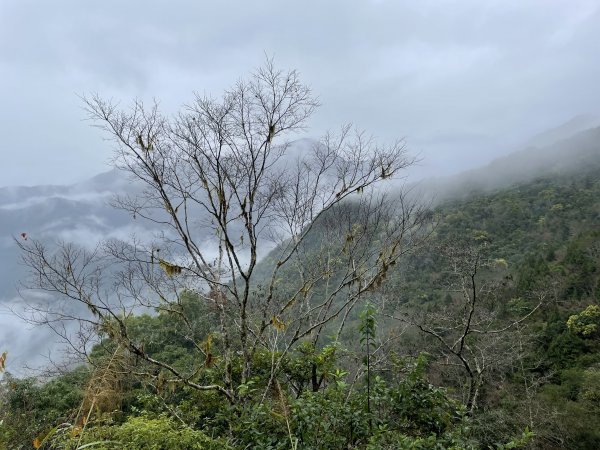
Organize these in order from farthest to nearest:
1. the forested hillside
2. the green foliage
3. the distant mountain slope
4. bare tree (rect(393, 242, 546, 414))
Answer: the distant mountain slope, the green foliage, bare tree (rect(393, 242, 546, 414)), the forested hillside

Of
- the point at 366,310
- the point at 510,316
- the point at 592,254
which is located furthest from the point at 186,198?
the point at 592,254

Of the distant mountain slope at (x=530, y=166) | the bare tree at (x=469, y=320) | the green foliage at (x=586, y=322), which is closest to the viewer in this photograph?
the bare tree at (x=469, y=320)

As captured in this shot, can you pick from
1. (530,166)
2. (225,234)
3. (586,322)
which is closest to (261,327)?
(225,234)

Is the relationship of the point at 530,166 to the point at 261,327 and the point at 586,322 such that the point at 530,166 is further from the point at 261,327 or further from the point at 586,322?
the point at 261,327

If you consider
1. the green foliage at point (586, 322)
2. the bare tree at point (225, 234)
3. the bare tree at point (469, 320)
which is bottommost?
the green foliage at point (586, 322)

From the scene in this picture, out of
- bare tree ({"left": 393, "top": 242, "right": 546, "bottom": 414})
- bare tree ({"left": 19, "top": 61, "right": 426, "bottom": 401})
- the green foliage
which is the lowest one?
the green foliage

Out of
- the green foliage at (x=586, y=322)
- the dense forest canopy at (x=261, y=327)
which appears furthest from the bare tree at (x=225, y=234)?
the green foliage at (x=586, y=322)

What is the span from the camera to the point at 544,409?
16.0 meters

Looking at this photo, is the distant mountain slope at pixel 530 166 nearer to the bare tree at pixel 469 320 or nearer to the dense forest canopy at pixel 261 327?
the bare tree at pixel 469 320

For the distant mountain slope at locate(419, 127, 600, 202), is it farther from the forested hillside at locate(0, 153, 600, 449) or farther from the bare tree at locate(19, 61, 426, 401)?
the bare tree at locate(19, 61, 426, 401)

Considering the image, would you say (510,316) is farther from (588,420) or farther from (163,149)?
(163,149)

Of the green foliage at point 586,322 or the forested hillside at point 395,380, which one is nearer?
the forested hillside at point 395,380

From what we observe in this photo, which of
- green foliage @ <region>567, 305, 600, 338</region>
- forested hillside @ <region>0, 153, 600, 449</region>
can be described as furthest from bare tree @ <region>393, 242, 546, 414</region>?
green foliage @ <region>567, 305, 600, 338</region>

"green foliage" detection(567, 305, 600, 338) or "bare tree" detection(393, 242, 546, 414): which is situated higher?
"bare tree" detection(393, 242, 546, 414)
